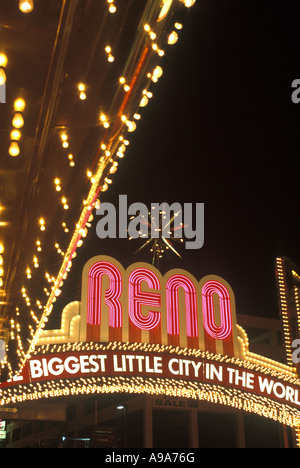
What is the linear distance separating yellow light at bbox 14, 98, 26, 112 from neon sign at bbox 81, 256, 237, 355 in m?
8.30

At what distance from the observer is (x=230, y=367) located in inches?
471

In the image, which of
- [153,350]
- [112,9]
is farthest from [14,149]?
[153,350]

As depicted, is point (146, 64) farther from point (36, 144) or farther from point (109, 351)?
point (109, 351)

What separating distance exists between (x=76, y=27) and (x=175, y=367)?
964cm

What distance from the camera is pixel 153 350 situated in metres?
11.2

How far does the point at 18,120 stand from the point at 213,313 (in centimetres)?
1020

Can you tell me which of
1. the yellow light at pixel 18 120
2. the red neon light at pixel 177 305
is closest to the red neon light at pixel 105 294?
the red neon light at pixel 177 305

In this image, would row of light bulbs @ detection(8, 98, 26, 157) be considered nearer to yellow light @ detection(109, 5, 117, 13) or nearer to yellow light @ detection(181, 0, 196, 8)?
yellow light @ detection(109, 5, 117, 13)

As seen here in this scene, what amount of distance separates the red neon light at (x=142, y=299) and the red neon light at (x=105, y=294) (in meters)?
0.31

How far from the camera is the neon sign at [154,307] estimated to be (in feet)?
36.8

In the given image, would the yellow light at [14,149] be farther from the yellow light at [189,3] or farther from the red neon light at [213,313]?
the red neon light at [213,313]

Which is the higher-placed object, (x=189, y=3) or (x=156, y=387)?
(x=156, y=387)

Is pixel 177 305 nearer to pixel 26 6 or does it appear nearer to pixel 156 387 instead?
pixel 156 387
